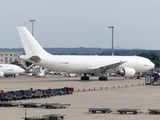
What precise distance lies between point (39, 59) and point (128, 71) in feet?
55.4

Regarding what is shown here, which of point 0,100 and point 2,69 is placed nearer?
point 0,100

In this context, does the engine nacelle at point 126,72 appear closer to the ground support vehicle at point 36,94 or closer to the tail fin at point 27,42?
the tail fin at point 27,42

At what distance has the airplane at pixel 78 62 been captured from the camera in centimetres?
6153

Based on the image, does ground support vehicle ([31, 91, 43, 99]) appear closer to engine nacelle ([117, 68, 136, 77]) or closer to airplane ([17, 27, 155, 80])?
airplane ([17, 27, 155, 80])

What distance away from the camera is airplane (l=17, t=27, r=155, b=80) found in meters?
61.5

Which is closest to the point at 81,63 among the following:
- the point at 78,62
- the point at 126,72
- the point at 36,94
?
the point at 78,62

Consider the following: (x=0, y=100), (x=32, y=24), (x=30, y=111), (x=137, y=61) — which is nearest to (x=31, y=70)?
(x=32, y=24)

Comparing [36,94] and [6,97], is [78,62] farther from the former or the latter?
[6,97]

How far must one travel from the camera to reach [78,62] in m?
65.5

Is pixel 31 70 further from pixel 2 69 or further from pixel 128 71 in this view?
pixel 128 71

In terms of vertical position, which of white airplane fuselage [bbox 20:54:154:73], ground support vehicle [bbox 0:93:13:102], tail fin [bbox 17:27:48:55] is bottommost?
ground support vehicle [bbox 0:93:13:102]

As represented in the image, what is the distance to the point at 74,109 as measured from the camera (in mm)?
27688

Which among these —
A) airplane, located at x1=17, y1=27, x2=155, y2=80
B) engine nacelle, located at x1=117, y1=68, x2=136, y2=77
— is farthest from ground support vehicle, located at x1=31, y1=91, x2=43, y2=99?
engine nacelle, located at x1=117, y1=68, x2=136, y2=77

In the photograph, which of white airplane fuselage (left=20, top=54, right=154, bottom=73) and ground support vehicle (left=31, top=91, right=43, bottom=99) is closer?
ground support vehicle (left=31, top=91, right=43, bottom=99)
